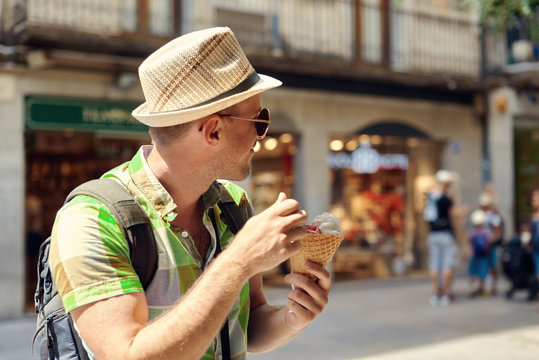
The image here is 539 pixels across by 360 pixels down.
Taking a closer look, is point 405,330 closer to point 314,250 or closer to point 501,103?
point 314,250

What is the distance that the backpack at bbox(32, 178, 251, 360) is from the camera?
1556 millimetres

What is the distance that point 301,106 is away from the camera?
12234mm

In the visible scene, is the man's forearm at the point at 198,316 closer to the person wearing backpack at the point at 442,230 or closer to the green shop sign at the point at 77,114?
the green shop sign at the point at 77,114

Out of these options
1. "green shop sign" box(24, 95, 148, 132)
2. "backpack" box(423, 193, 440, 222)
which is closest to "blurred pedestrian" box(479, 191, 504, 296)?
"backpack" box(423, 193, 440, 222)

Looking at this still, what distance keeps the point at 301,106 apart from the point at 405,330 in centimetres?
536

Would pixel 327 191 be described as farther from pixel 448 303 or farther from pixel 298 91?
pixel 448 303

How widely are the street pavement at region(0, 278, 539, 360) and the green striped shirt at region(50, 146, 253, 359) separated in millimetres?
5247

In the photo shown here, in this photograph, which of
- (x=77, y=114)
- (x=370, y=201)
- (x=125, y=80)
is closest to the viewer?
(x=77, y=114)

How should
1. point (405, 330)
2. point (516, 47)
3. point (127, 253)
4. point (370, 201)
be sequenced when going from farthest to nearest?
1. point (516, 47)
2. point (370, 201)
3. point (405, 330)
4. point (127, 253)

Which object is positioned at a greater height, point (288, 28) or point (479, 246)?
point (288, 28)

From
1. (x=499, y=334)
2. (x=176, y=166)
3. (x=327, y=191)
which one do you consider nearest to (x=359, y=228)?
(x=327, y=191)

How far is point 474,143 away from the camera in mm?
14820

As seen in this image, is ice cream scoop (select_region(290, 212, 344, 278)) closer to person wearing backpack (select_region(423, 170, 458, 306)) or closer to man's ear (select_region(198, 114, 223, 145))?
man's ear (select_region(198, 114, 223, 145))

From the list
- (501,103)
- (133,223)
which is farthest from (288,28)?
(133,223)
